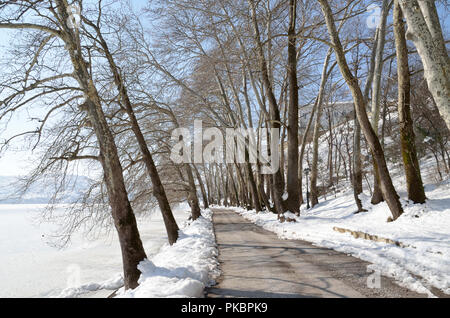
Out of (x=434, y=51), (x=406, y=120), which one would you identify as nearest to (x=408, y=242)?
(x=434, y=51)

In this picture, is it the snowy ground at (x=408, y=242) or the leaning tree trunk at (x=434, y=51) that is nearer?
the leaning tree trunk at (x=434, y=51)

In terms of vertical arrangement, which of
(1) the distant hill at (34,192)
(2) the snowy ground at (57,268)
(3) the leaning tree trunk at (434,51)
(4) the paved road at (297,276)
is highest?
(3) the leaning tree trunk at (434,51)

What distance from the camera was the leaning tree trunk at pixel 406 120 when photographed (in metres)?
8.05

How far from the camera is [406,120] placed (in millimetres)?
8578

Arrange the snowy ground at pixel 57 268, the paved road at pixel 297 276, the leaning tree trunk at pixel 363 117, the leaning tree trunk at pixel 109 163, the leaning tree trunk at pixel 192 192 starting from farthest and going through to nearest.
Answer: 1. the leaning tree trunk at pixel 192 192
2. the snowy ground at pixel 57 268
3. the leaning tree trunk at pixel 363 117
4. the leaning tree trunk at pixel 109 163
5. the paved road at pixel 297 276

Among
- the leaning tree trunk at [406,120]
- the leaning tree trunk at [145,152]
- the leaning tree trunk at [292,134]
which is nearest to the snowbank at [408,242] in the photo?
the leaning tree trunk at [406,120]

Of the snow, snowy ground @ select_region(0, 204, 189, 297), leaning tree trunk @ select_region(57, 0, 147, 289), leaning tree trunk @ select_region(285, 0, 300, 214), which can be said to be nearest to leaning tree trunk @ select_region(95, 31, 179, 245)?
leaning tree trunk @ select_region(57, 0, 147, 289)

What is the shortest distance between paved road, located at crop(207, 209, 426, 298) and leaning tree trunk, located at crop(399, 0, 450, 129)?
253 centimetres

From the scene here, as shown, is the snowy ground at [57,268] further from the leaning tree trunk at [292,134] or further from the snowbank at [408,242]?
the leaning tree trunk at [292,134]

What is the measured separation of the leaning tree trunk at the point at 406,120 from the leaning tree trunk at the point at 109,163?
7.75 meters

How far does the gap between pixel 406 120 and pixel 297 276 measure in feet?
22.1

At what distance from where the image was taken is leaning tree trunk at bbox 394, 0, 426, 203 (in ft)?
26.4

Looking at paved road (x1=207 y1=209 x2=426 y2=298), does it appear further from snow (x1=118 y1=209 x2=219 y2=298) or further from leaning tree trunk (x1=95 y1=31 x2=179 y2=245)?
leaning tree trunk (x1=95 y1=31 x2=179 y2=245)
